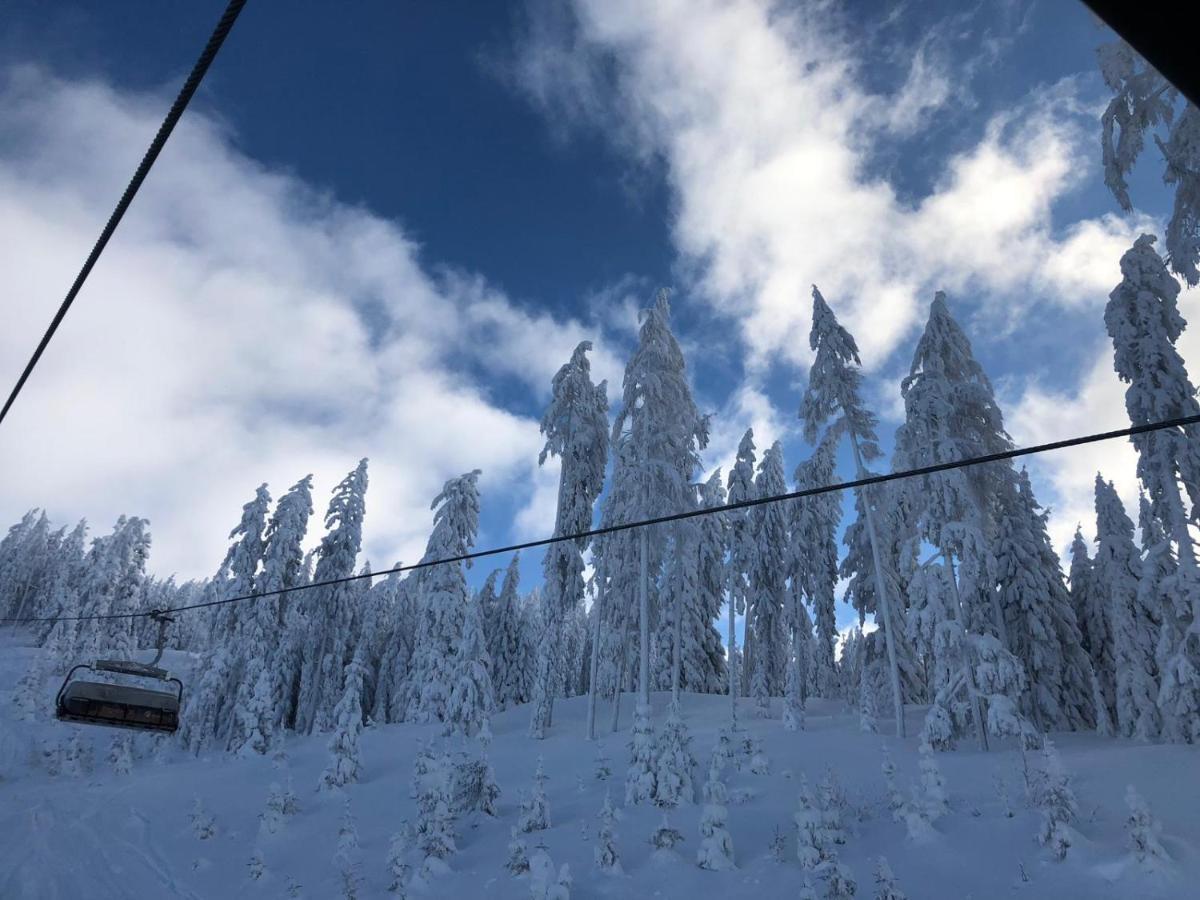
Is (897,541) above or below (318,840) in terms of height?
above

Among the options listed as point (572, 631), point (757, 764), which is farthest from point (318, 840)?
point (572, 631)

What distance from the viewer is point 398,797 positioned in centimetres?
2281

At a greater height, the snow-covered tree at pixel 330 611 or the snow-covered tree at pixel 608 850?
the snow-covered tree at pixel 330 611

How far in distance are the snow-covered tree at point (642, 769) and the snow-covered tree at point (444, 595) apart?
1126 centimetres

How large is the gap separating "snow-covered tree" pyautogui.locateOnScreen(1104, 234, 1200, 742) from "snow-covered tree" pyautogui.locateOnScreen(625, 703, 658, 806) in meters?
13.6

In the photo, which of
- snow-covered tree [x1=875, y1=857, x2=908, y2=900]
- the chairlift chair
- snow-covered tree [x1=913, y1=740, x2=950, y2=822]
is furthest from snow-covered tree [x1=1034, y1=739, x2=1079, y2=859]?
the chairlift chair

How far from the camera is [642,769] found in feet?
59.9

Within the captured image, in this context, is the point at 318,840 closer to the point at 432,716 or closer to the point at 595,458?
the point at 432,716

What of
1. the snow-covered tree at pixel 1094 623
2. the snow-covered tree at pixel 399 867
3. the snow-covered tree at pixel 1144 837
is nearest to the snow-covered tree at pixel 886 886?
the snow-covered tree at pixel 1144 837

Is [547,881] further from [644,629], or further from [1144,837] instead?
[644,629]

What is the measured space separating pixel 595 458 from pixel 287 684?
26.9 meters

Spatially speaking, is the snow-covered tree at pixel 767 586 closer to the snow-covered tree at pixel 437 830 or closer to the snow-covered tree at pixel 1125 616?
the snow-covered tree at pixel 1125 616

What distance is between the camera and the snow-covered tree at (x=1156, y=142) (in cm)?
1286

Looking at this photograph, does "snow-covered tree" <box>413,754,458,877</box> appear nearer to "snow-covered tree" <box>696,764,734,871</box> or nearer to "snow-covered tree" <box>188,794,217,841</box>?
"snow-covered tree" <box>696,764,734,871</box>
